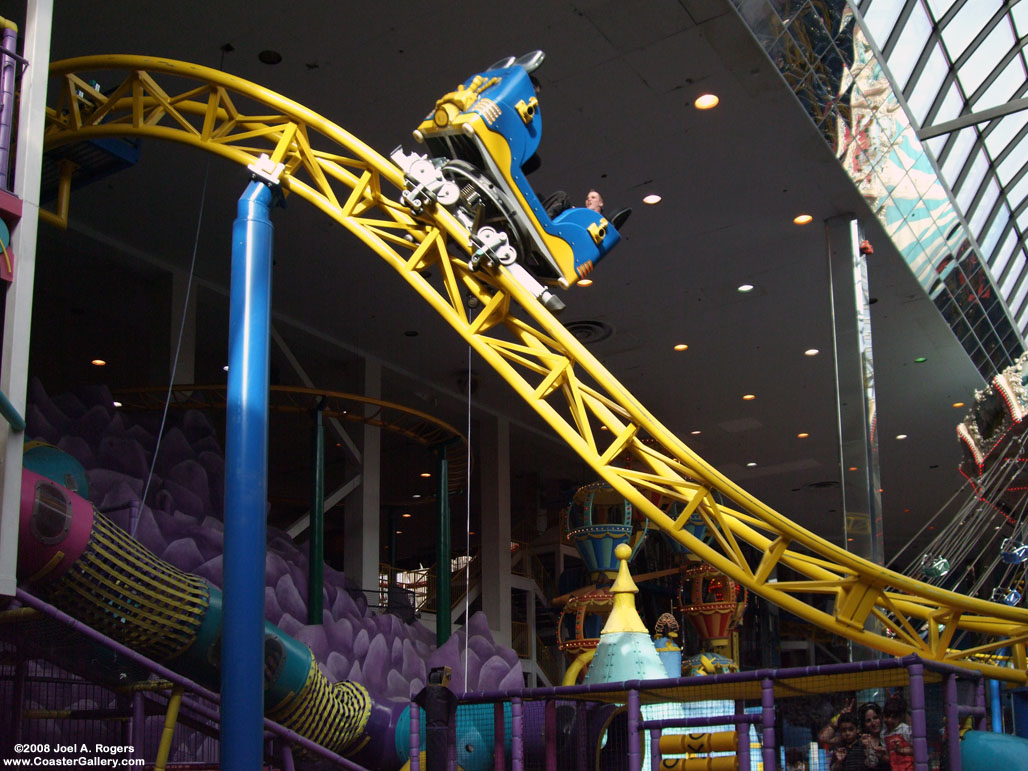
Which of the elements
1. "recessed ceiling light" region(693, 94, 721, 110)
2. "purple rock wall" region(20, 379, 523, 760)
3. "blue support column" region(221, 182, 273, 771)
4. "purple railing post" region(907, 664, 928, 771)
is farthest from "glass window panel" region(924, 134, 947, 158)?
"purple railing post" region(907, 664, 928, 771)

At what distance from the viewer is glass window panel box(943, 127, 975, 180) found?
1639cm

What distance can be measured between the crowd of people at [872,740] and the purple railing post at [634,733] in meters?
1.08

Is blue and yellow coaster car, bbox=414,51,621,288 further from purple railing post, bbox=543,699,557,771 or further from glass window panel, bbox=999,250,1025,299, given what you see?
glass window panel, bbox=999,250,1025,299

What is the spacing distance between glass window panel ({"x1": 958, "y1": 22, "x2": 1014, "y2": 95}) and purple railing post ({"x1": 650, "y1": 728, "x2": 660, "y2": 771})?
12457 millimetres

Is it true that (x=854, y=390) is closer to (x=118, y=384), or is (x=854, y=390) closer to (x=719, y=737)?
(x=719, y=737)

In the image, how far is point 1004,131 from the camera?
56.3 ft

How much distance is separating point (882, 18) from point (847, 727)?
10.1 m

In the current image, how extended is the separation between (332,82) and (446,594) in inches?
330

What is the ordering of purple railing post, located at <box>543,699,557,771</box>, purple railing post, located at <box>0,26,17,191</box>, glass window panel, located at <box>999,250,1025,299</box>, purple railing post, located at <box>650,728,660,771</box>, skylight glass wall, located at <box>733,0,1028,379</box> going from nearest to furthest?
purple railing post, located at <box>650,728,660,771</box>
purple railing post, located at <box>0,26,17,191</box>
purple railing post, located at <box>543,699,557,771</box>
skylight glass wall, located at <box>733,0,1028,379</box>
glass window panel, located at <box>999,250,1025,299</box>

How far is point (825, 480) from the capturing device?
2778cm

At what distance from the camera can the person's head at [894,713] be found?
6.20m

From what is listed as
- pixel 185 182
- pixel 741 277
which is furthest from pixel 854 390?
pixel 185 182

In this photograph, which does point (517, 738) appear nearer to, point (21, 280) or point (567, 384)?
point (567, 384)

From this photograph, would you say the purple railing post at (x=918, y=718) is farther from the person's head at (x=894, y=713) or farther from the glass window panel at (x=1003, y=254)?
the glass window panel at (x=1003, y=254)
